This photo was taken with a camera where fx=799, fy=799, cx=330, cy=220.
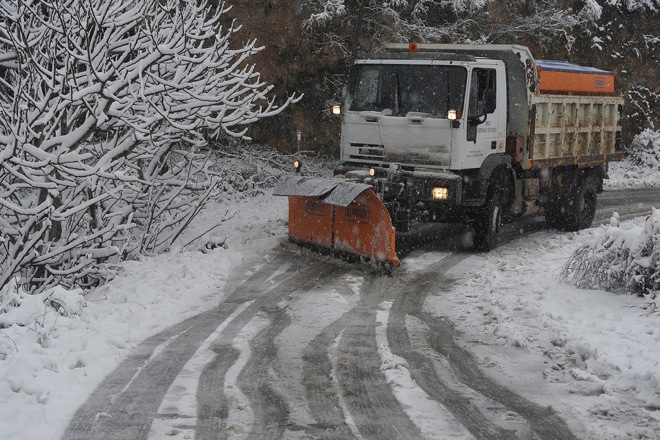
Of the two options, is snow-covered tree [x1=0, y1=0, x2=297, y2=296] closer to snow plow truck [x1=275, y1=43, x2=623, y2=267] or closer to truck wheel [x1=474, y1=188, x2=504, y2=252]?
snow plow truck [x1=275, y1=43, x2=623, y2=267]

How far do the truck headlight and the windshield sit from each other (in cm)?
102

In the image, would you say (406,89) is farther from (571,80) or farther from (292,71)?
(292,71)

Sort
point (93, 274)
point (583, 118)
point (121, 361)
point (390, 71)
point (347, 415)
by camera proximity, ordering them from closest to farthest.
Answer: point (347, 415) → point (121, 361) → point (93, 274) → point (390, 71) → point (583, 118)

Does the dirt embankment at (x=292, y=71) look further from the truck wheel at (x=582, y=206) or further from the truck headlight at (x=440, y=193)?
the truck headlight at (x=440, y=193)

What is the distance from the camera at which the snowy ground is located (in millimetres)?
5551

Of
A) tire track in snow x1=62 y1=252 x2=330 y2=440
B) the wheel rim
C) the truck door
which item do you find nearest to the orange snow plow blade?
tire track in snow x1=62 y1=252 x2=330 y2=440

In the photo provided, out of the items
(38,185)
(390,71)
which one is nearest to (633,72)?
(390,71)

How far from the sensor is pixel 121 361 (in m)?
6.62

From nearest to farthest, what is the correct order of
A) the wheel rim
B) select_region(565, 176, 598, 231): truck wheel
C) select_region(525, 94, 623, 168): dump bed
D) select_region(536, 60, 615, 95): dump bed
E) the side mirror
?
the side mirror
the wheel rim
select_region(525, 94, 623, 168): dump bed
select_region(536, 60, 615, 95): dump bed
select_region(565, 176, 598, 231): truck wheel

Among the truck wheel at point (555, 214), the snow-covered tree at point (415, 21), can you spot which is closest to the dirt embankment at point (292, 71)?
the snow-covered tree at point (415, 21)

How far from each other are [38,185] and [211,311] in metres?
2.14

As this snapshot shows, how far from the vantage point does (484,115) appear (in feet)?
36.6

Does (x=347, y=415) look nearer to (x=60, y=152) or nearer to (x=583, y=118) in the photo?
(x=60, y=152)

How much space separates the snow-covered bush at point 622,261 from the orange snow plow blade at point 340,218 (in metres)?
2.19
